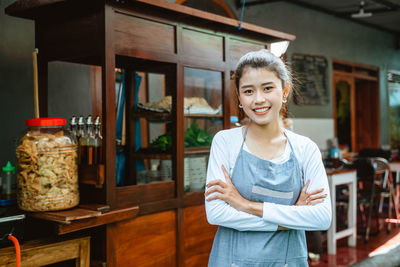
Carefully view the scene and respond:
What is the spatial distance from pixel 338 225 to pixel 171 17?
13.0ft

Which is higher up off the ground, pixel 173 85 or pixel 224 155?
pixel 173 85

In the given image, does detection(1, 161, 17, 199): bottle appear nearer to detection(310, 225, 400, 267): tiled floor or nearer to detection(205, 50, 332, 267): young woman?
detection(205, 50, 332, 267): young woman

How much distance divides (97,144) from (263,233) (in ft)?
4.27

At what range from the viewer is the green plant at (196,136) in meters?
3.20

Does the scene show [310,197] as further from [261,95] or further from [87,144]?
[87,144]

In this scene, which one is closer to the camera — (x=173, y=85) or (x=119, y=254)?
(x=119, y=254)

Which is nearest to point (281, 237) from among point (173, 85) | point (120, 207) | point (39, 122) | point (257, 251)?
point (257, 251)

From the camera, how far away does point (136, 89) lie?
11.5 ft

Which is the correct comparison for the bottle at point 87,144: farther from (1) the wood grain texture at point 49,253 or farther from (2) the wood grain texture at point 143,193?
(1) the wood grain texture at point 49,253

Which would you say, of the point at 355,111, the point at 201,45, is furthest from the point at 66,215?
the point at 355,111

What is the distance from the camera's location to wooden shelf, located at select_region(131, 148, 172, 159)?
10.2 ft

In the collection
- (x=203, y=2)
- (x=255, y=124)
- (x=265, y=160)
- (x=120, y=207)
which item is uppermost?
(x=203, y=2)

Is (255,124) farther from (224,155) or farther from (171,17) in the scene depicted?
(171,17)

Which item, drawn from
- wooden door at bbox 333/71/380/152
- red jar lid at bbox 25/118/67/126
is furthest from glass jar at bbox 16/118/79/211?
wooden door at bbox 333/71/380/152
